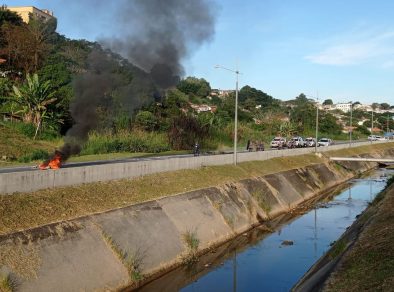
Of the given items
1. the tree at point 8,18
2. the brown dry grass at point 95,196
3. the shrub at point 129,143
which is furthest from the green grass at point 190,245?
the tree at point 8,18

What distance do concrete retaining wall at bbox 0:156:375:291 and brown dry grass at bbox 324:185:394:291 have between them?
8543 millimetres

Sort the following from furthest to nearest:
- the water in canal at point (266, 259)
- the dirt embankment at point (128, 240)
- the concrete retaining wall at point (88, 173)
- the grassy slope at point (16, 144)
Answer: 1. the grassy slope at point (16, 144)
2. the concrete retaining wall at point (88, 173)
3. the water in canal at point (266, 259)
4. the dirt embankment at point (128, 240)

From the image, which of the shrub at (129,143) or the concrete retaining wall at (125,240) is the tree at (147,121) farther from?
the concrete retaining wall at (125,240)

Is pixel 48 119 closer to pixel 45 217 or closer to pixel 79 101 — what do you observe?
pixel 79 101

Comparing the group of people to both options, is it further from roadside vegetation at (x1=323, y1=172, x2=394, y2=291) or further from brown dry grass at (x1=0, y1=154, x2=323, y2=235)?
roadside vegetation at (x1=323, y1=172, x2=394, y2=291)

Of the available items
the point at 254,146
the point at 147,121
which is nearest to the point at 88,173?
the point at 147,121

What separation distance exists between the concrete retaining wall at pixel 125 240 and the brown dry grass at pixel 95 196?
0.69 m

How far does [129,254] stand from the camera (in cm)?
2141

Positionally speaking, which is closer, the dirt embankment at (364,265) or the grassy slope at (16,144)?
the dirt embankment at (364,265)

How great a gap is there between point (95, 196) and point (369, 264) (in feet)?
46.7

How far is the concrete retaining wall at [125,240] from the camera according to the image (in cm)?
1748

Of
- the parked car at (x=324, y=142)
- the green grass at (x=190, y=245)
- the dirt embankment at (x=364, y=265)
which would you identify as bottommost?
the green grass at (x=190, y=245)

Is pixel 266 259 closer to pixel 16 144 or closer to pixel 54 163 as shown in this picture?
pixel 54 163

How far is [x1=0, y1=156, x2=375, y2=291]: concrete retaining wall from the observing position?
57.4ft
